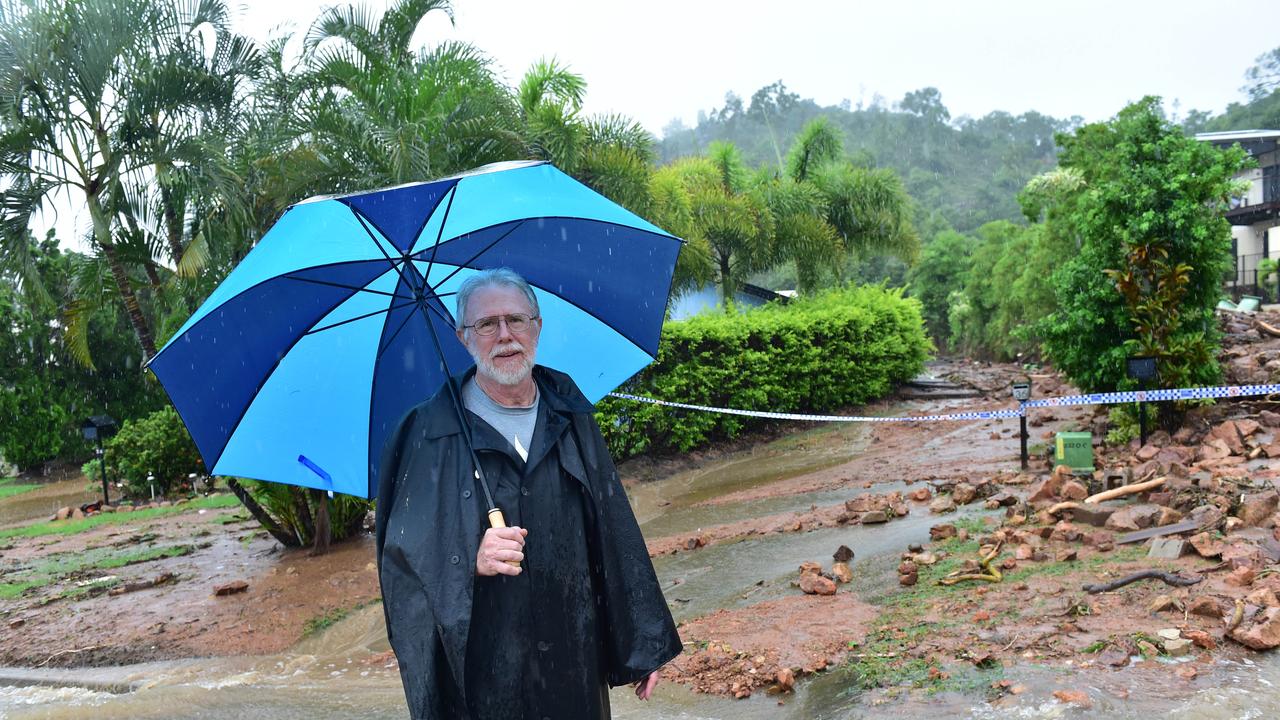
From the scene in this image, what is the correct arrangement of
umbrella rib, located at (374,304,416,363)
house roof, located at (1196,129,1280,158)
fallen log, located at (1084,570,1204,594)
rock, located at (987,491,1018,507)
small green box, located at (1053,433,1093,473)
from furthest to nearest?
1. house roof, located at (1196,129,1280,158)
2. small green box, located at (1053,433,1093,473)
3. rock, located at (987,491,1018,507)
4. fallen log, located at (1084,570,1204,594)
5. umbrella rib, located at (374,304,416,363)

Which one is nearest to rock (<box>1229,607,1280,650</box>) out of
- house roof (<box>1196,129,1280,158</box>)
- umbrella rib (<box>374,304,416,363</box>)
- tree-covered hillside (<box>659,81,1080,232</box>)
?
umbrella rib (<box>374,304,416,363</box>)

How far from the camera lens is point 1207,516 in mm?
6227

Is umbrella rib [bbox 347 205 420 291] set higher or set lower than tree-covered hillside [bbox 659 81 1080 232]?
lower

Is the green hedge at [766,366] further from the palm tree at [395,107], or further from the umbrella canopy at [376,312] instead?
the umbrella canopy at [376,312]

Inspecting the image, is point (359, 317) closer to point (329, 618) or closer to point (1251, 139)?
point (329, 618)

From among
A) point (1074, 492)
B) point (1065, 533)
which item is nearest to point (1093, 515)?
point (1065, 533)

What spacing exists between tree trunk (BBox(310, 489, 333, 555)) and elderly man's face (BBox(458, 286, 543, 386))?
7.15 metres

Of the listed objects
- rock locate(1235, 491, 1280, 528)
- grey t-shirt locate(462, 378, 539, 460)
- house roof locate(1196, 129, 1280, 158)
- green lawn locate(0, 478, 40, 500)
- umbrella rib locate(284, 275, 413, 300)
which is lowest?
green lawn locate(0, 478, 40, 500)

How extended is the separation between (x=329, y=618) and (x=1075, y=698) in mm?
5358

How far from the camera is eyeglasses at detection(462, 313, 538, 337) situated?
8.79ft

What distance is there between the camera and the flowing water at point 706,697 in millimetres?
3968

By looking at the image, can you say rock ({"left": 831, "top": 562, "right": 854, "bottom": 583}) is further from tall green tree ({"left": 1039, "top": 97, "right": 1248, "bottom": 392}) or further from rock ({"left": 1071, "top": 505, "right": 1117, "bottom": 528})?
tall green tree ({"left": 1039, "top": 97, "right": 1248, "bottom": 392})

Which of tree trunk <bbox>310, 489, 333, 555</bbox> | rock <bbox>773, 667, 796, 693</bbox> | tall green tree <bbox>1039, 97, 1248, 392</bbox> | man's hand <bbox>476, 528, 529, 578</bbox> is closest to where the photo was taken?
man's hand <bbox>476, 528, 529, 578</bbox>

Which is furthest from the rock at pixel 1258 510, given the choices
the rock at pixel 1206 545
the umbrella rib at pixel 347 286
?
the umbrella rib at pixel 347 286
